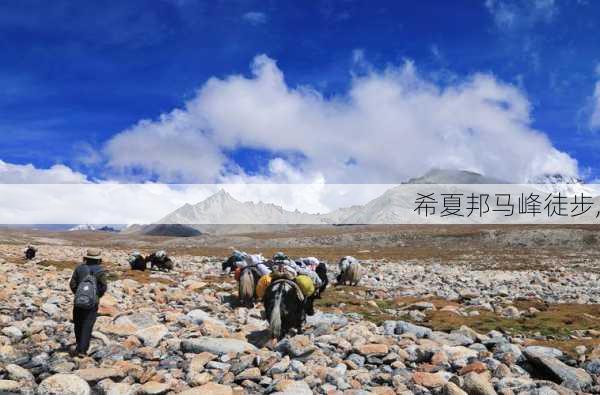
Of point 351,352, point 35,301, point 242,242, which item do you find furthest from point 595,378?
point 242,242

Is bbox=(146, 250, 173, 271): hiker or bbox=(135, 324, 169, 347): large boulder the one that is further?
bbox=(146, 250, 173, 271): hiker

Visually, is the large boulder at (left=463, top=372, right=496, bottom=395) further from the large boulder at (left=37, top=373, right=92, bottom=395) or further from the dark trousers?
the dark trousers

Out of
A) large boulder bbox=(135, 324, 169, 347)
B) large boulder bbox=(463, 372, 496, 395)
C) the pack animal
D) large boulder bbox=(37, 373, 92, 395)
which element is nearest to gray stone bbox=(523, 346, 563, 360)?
large boulder bbox=(463, 372, 496, 395)

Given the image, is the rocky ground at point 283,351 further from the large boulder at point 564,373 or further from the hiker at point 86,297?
the hiker at point 86,297

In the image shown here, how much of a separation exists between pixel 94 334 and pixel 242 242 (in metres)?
111

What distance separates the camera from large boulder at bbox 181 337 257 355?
1034 centimetres

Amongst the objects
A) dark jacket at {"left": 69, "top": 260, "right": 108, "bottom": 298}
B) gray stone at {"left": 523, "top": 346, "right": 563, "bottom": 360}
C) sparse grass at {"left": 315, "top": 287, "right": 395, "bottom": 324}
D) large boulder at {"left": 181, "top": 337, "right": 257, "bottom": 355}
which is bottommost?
sparse grass at {"left": 315, "top": 287, "right": 395, "bottom": 324}

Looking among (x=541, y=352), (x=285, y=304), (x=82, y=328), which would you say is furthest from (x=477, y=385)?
(x=82, y=328)

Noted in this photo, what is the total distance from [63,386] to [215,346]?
3038 millimetres

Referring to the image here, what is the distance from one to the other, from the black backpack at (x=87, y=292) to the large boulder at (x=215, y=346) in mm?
1960

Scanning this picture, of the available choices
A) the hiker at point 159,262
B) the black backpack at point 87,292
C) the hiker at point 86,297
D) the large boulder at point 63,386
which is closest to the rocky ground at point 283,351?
the large boulder at point 63,386

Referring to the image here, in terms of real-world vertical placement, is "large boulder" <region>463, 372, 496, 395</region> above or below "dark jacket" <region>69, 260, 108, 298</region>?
below

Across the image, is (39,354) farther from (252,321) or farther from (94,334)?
(252,321)

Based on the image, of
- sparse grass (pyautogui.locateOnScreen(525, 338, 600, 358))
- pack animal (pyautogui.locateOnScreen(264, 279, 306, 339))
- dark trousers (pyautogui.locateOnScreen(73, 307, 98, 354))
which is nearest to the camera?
dark trousers (pyautogui.locateOnScreen(73, 307, 98, 354))
